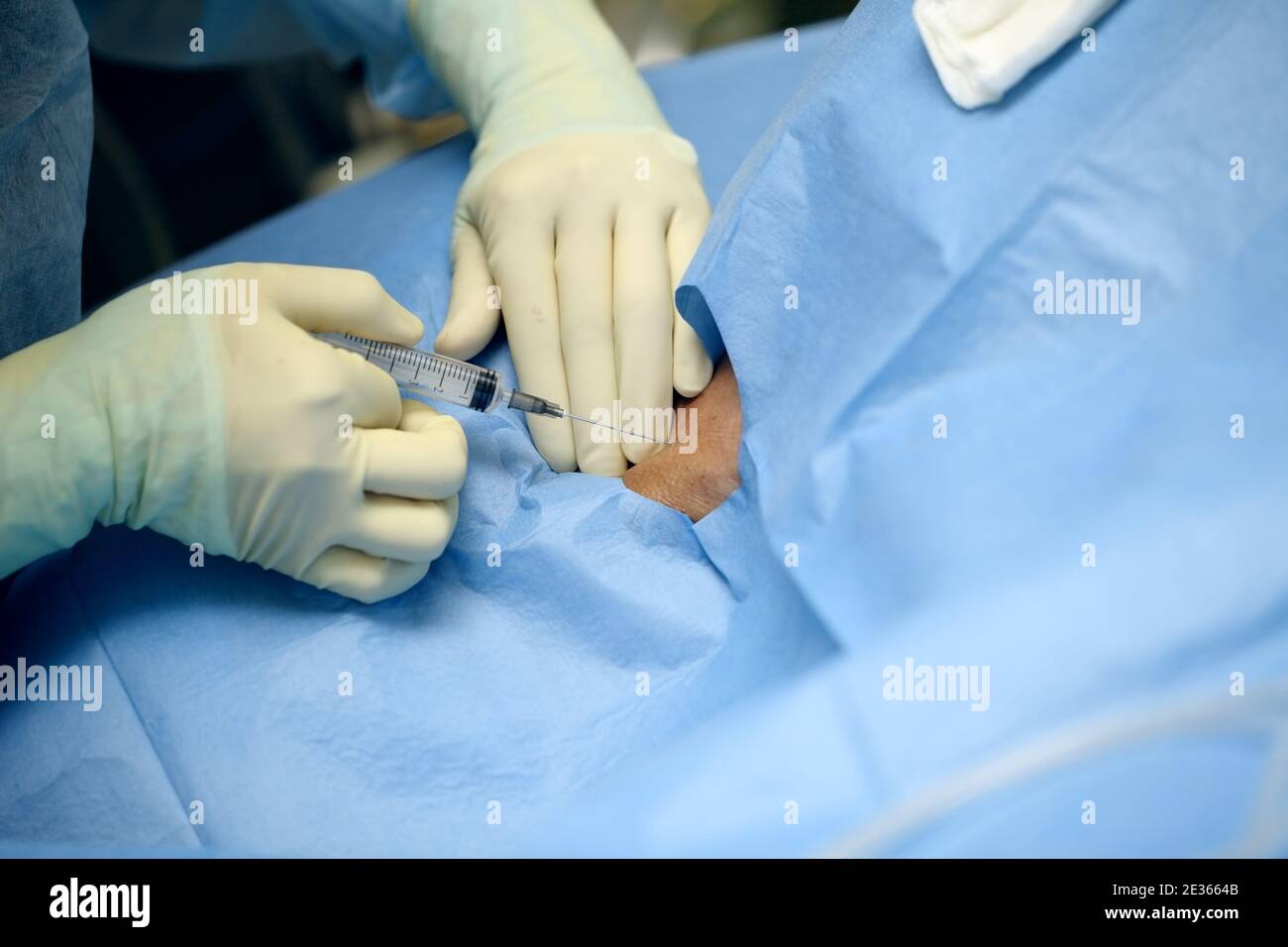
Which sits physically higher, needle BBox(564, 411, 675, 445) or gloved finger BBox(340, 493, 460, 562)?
needle BBox(564, 411, 675, 445)

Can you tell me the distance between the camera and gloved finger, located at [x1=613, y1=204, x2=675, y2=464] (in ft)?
3.10

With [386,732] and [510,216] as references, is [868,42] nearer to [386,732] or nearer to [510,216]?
[510,216]

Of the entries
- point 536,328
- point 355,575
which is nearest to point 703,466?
point 536,328

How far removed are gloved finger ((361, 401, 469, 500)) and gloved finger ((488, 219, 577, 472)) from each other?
0.38 ft

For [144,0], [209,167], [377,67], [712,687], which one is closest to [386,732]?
[712,687]

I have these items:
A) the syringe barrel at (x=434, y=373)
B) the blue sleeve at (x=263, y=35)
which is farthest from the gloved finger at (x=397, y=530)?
the blue sleeve at (x=263, y=35)

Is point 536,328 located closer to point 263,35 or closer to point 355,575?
point 355,575

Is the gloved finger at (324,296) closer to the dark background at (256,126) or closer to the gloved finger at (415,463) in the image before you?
the gloved finger at (415,463)

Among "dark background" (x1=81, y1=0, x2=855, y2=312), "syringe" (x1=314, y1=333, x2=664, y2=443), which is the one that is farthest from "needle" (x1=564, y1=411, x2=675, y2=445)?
"dark background" (x1=81, y1=0, x2=855, y2=312)

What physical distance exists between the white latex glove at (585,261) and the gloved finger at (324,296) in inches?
4.2

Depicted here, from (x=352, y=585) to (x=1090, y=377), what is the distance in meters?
0.59

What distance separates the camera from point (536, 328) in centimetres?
98

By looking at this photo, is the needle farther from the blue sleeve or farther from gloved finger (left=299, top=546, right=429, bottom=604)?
the blue sleeve

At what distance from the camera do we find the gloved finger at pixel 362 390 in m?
0.81
